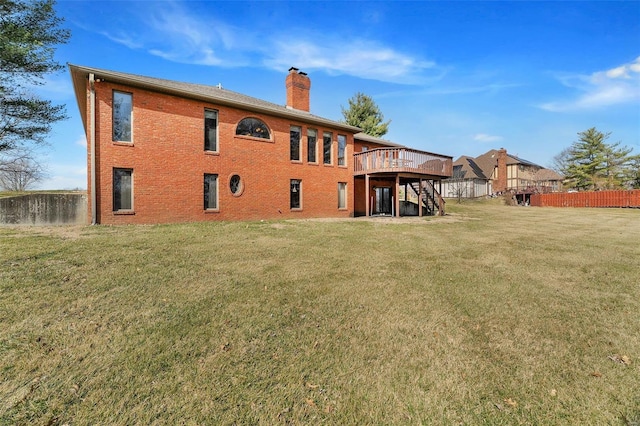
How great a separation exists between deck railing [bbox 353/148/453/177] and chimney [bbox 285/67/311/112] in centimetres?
517

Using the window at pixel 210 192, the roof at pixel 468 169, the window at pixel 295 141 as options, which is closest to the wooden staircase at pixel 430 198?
the window at pixel 295 141

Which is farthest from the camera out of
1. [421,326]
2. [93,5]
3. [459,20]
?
[459,20]

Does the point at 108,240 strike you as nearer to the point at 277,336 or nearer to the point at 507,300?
the point at 277,336

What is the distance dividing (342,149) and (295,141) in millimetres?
3561

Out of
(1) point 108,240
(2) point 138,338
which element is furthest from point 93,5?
(2) point 138,338

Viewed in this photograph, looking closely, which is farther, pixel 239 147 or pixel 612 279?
pixel 239 147

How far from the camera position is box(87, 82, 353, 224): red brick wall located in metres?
10.5

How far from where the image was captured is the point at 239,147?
1348 cm

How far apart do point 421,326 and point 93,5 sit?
15968 mm

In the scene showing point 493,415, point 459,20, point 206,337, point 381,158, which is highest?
point 459,20

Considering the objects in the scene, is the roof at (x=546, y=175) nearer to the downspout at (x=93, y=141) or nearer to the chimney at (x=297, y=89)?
the chimney at (x=297, y=89)

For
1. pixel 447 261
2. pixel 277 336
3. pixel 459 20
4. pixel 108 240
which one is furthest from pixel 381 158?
pixel 277 336

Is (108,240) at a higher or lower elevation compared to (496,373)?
higher

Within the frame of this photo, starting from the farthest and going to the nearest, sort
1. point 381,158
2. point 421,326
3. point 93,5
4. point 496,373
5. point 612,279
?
point 381,158 → point 93,5 → point 612,279 → point 421,326 → point 496,373
